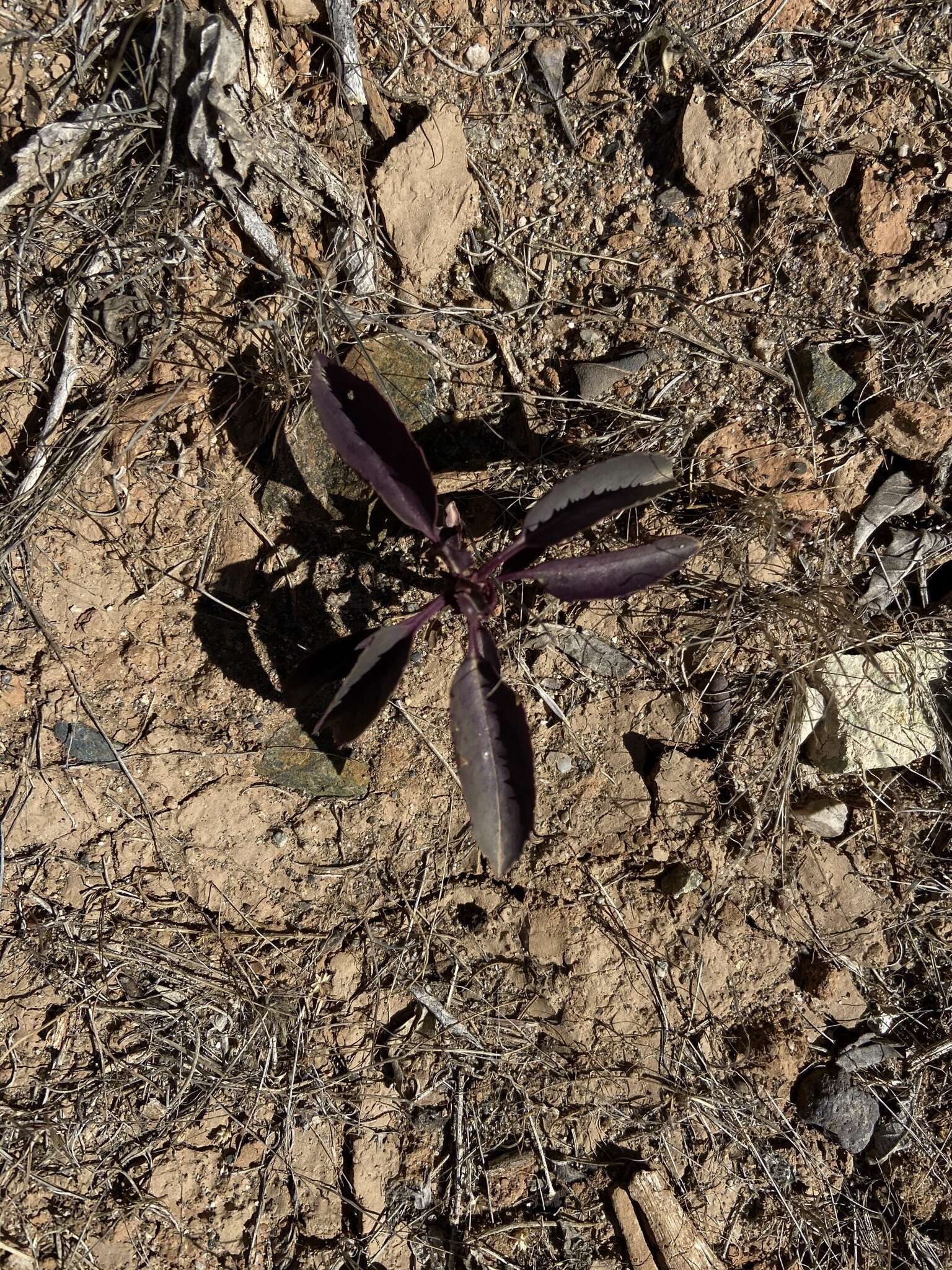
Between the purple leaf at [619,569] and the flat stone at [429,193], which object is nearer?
the purple leaf at [619,569]

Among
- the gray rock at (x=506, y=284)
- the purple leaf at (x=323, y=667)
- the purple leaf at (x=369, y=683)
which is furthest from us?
the gray rock at (x=506, y=284)

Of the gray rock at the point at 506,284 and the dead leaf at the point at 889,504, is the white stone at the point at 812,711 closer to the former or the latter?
the dead leaf at the point at 889,504

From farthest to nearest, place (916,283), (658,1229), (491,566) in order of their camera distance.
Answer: (916,283) < (658,1229) < (491,566)

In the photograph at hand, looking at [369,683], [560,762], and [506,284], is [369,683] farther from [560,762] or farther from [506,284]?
[506,284]

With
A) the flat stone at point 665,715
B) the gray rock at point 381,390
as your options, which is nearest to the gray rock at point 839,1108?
the flat stone at point 665,715

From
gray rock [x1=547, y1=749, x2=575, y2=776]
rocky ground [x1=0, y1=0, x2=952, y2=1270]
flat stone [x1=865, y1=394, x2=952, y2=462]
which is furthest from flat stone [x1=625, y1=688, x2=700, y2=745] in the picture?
flat stone [x1=865, y1=394, x2=952, y2=462]

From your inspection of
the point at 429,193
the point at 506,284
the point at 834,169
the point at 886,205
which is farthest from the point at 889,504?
the point at 429,193

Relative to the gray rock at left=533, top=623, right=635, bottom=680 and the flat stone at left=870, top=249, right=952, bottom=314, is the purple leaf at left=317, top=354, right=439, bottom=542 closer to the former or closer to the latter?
the gray rock at left=533, top=623, right=635, bottom=680
